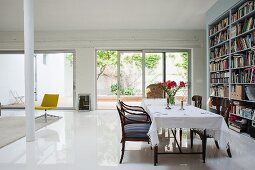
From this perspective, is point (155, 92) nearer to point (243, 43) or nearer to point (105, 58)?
point (243, 43)

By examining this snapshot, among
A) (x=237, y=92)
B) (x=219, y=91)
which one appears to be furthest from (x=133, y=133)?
(x=219, y=91)

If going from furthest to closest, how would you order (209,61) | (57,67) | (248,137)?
(57,67)
(209,61)
(248,137)

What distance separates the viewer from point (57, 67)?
10.9m

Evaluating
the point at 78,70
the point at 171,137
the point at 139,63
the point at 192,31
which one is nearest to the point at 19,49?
the point at 78,70

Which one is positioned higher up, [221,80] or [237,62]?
[237,62]

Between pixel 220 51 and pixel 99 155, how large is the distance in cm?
448

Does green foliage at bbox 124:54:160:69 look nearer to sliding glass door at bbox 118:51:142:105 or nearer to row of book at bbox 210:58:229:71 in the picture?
sliding glass door at bbox 118:51:142:105

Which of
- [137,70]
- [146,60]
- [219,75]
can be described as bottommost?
[219,75]

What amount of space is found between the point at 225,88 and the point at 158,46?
4.01m

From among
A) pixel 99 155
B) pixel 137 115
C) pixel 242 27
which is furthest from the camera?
pixel 242 27

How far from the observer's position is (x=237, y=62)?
538 centimetres

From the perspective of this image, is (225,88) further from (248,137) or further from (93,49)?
(93,49)

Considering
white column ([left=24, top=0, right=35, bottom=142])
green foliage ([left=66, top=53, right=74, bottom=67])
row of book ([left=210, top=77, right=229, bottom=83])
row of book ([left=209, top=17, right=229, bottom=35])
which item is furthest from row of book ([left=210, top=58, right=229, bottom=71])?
green foliage ([left=66, top=53, right=74, bottom=67])

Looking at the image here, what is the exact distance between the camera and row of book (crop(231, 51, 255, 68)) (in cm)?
475
